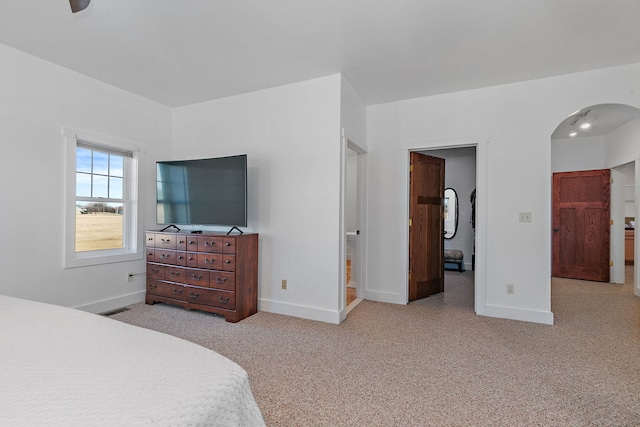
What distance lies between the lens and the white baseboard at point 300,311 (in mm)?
3076

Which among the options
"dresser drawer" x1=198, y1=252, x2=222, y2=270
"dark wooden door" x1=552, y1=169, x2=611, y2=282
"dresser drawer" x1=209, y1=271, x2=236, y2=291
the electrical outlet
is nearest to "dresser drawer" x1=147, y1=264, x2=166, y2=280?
"dresser drawer" x1=198, y1=252, x2=222, y2=270

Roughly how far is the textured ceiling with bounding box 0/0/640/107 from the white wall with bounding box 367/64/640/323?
0.18m

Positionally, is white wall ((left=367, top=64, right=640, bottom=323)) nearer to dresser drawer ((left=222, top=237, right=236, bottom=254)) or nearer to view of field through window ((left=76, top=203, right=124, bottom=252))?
dresser drawer ((left=222, top=237, right=236, bottom=254))

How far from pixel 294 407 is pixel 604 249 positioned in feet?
19.2

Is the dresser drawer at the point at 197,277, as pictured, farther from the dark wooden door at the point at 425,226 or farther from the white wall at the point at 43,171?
the dark wooden door at the point at 425,226

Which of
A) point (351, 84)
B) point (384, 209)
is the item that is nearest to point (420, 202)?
point (384, 209)

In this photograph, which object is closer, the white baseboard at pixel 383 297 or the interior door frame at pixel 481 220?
the interior door frame at pixel 481 220

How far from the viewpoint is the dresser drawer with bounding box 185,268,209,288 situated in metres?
3.21

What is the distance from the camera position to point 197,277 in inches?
128

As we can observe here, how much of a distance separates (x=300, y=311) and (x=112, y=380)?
8.52 ft

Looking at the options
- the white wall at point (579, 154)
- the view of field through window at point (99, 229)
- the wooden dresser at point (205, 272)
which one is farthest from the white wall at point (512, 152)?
the view of field through window at point (99, 229)

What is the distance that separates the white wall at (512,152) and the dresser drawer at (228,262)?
1.96 meters

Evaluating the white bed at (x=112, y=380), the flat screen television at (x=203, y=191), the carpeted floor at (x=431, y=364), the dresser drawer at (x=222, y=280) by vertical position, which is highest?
the flat screen television at (x=203, y=191)

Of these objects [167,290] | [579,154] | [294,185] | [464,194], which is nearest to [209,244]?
[167,290]
